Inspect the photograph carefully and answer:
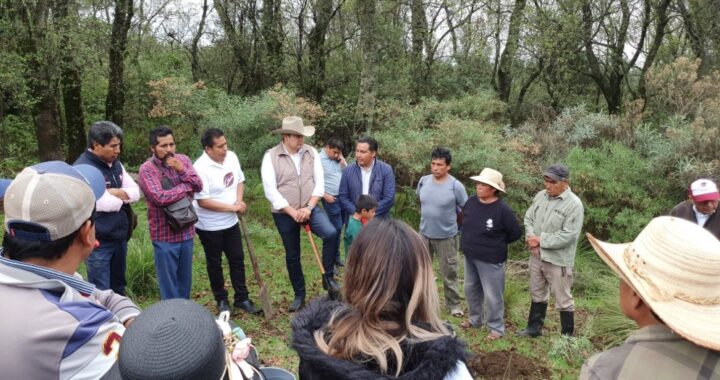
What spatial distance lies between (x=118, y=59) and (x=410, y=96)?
7756mm

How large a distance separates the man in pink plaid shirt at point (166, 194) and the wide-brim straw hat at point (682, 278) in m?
3.54

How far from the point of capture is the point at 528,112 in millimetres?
13250

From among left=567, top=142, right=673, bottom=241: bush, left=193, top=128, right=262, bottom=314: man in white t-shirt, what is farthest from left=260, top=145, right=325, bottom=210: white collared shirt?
left=567, top=142, right=673, bottom=241: bush

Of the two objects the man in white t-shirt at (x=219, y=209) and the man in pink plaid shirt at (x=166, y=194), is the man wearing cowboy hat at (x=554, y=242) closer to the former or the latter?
the man in white t-shirt at (x=219, y=209)

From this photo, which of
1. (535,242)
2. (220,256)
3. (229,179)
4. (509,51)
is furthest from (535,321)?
(509,51)

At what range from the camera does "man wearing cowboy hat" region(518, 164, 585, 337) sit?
4.42m

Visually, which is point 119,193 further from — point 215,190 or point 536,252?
point 536,252

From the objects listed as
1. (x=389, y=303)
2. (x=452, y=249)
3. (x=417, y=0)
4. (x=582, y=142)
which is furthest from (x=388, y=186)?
(x=417, y=0)

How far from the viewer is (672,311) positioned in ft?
5.18

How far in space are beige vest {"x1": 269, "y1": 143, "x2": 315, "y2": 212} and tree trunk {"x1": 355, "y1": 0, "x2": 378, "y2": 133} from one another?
6.05m

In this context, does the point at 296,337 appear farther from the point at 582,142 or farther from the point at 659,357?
the point at 582,142

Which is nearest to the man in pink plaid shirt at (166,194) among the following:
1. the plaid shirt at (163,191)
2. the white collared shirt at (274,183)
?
the plaid shirt at (163,191)

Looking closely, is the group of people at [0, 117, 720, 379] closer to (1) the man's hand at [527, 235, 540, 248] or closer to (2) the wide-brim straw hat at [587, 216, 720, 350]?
(2) the wide-brim straw hat at [587, 216, 720, 350]

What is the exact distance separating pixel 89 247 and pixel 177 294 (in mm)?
2793
